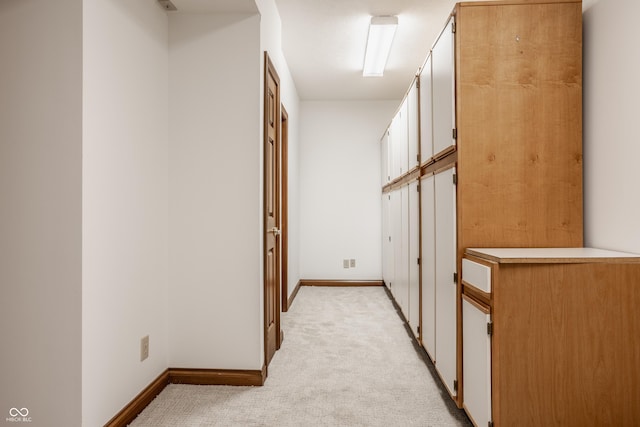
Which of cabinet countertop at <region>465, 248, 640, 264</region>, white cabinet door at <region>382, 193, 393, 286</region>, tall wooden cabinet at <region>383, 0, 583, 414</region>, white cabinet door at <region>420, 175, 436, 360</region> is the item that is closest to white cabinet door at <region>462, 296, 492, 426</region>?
cabinet countertop at <region>465, 248, 640, 264</region>

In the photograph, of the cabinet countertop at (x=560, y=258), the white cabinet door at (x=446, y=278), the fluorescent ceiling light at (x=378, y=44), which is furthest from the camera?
the fluorescent ceiling light at (x=378, y=44)

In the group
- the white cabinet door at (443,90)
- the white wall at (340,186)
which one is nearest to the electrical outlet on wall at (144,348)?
the white cabinet door at (443,90)

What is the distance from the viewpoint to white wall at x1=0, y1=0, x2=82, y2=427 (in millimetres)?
1718

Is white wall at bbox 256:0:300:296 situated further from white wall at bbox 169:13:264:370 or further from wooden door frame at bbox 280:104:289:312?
white wall at bbox 169:13:264:370

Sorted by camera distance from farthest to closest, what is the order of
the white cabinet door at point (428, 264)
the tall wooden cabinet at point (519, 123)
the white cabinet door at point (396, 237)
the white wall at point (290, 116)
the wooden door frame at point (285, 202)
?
the wooden door frame at point (285, 202), the white cabinet door at point (396, 237), the white wall at point (290, 116), the white cabinet door at point (428, 264), the tall wooden cabinet at point (519, 123)

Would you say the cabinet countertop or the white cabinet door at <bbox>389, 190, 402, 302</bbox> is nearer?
the cabinet countertop

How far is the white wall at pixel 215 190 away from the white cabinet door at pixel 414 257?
1150 millimetres

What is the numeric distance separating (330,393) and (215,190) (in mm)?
1352

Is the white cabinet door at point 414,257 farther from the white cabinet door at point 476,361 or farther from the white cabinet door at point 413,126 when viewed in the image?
the white cabinet door at point 476,361

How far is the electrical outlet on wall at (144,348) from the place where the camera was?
2248 millimetres

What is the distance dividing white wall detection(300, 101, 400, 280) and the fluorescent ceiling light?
131 cm

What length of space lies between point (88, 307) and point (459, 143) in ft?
5.79

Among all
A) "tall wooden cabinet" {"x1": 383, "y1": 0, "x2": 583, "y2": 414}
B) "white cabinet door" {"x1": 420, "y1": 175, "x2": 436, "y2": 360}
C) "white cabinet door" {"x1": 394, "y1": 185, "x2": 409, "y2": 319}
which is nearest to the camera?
"tall wooden cabinet" {"x1": 383, "y1": 0, "x2": 583, "y2": 414}

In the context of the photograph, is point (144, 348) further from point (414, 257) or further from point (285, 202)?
point (285, 202)
